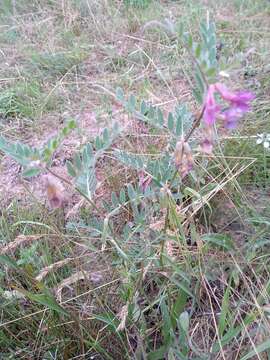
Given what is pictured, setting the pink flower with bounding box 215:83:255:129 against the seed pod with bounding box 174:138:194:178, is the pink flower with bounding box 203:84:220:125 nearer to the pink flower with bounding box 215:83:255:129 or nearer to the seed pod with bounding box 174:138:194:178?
the pink flower with bounding box 215:83:255:129

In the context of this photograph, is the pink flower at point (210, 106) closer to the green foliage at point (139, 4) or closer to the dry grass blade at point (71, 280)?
the dry grass blade at point (71, 280)

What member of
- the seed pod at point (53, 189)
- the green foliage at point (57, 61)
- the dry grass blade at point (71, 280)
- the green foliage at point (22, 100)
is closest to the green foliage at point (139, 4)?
the green foliage at point (57, 61)

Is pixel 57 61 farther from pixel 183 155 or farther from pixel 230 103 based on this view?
pixel 230 103

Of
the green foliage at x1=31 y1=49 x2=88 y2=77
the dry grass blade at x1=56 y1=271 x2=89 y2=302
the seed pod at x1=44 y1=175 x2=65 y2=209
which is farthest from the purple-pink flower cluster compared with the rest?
the green foliage at x1=31 y1=49 x2=88 y2=77

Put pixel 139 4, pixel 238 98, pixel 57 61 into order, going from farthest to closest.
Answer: pixel 139 4
pixel 57 61
pixel 238 98

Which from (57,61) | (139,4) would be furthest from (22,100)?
(139,4)

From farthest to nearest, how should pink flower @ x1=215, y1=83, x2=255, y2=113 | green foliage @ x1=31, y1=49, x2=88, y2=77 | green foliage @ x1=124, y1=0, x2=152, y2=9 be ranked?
green foliage @ x1=124, y1=0, x2=152, y2=9
green foliage @ x1=31, y1=49, x2=88, y2=77
pink flower @ x1=215, y1=83, x2=255, y2=113

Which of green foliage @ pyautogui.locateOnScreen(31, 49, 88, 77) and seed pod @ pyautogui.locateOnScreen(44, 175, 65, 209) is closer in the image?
seed pod @ pyautogui.locateOnScreen(44, 175, 65, 209)

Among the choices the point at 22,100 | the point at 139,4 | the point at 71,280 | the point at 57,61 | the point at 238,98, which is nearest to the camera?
the point at 238,98

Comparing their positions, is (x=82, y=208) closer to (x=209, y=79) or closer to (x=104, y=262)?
(x=104, y=262)

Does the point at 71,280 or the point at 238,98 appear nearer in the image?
the point at 238,98

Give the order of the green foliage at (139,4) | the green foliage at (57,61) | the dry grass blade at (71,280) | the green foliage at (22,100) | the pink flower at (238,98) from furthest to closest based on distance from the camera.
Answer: the green foliage at (139,4)
the green foliage at (57,61)
the green foliage at (22,100)
the dry grass blade at (71,280)
the pink flower at (238,98)

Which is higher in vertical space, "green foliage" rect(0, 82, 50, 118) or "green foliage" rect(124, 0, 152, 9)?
"green foliage" rect(124, 0, 152, 9)

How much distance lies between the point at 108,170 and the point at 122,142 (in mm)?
161
